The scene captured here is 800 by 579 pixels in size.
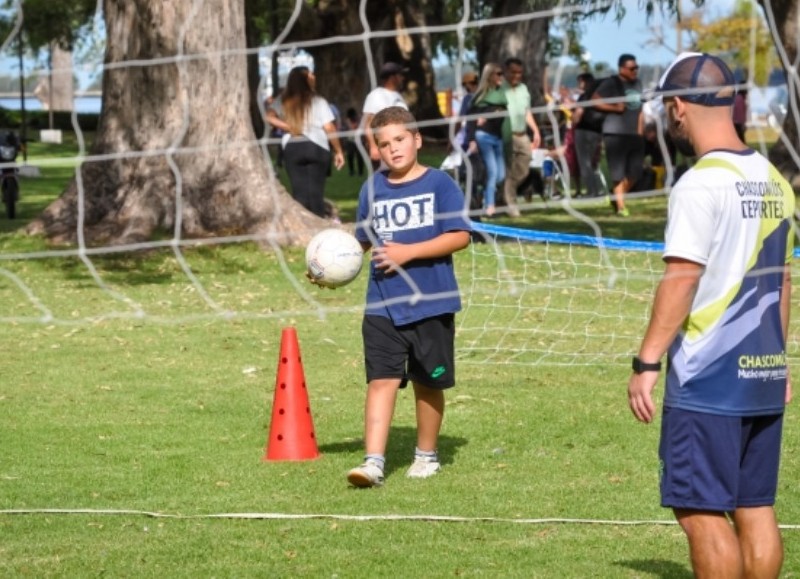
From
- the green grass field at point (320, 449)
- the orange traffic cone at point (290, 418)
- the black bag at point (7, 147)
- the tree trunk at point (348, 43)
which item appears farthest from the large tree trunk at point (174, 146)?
the tree trunk at point (348, 43)

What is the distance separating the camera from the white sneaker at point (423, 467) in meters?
7.48

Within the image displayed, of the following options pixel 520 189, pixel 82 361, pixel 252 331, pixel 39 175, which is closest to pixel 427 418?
pixel 82 361

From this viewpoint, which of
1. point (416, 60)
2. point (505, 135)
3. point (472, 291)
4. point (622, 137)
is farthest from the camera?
point (416, 60)

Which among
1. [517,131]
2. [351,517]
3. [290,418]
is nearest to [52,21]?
[517,131]

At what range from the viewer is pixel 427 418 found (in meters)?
7.55

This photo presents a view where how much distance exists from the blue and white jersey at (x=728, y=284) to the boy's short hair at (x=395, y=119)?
2.41 meters

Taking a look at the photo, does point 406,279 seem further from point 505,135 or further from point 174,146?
point 505,135

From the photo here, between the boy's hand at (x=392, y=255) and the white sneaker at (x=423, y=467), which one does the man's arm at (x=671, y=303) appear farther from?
the white sneaker at (x=423, y=467)

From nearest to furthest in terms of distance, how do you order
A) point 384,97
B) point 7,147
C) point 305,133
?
1. point 384,97
2. point 305,133
3. point 7,147

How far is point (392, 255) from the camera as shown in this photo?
7152mm

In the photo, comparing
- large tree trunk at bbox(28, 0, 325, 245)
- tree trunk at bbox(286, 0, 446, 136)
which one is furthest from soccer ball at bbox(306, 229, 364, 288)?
tree trunk at bbox(286, 0, 446, 136)

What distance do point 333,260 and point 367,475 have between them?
955 mm

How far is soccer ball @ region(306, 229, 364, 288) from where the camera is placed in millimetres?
7195

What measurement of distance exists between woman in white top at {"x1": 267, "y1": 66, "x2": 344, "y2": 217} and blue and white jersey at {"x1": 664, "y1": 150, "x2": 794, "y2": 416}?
993 cm
